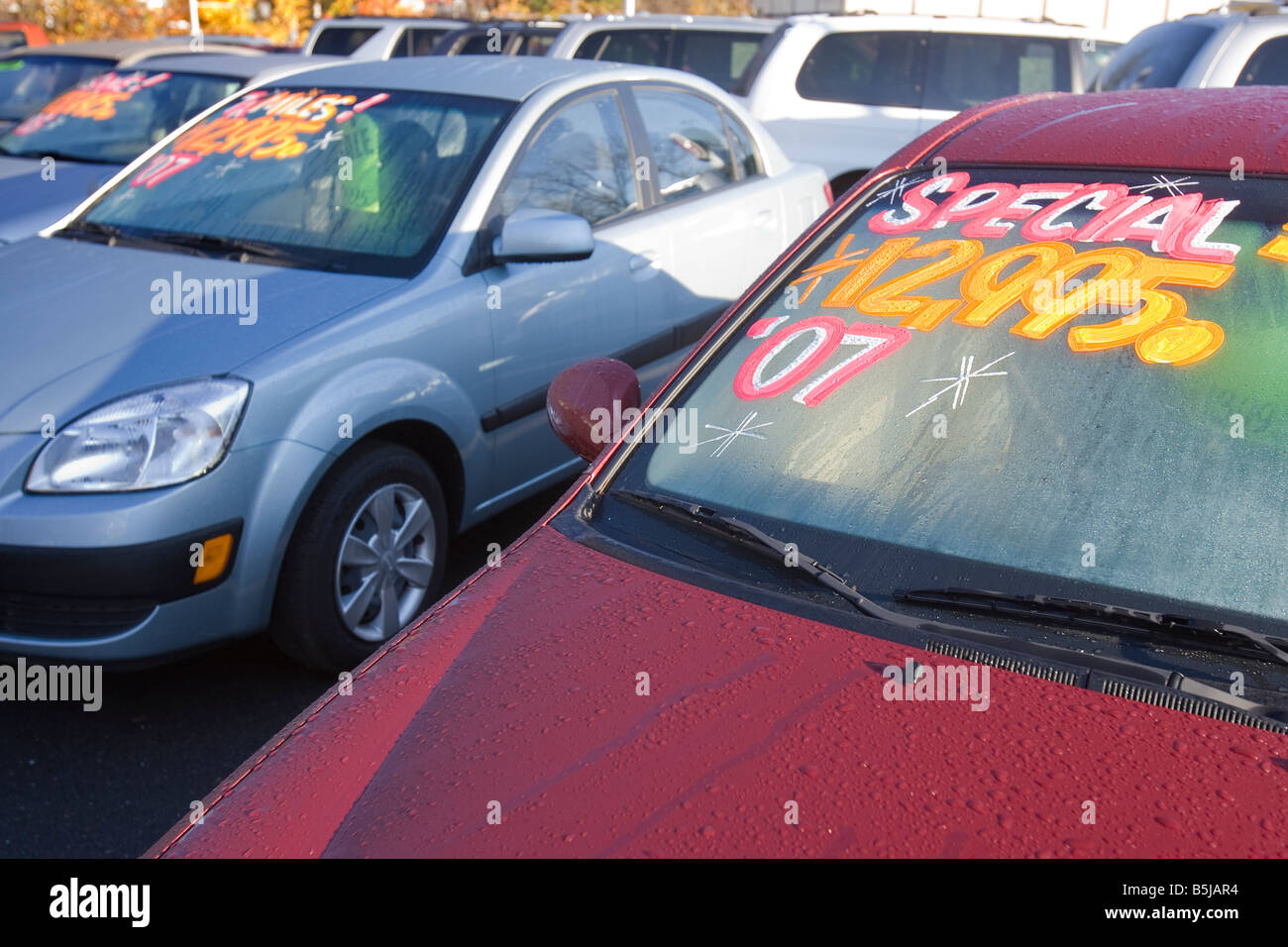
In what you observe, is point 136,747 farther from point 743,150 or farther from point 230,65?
point 230,65

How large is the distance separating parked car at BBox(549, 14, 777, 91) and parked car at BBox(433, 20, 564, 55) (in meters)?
0.76

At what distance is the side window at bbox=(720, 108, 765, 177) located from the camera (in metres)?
5.15

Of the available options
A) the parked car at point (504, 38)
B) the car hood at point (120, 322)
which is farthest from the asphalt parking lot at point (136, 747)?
the parked car at point (504, 38)

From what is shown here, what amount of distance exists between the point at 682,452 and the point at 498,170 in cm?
203

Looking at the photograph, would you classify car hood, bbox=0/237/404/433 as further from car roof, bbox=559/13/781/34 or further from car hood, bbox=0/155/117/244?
car roof, bbox=559/13/781/34

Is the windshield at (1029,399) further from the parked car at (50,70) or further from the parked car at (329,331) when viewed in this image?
the parked car at (50,70)

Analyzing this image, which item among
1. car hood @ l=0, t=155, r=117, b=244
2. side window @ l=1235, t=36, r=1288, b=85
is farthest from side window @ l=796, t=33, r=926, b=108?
car hood @ l=0, t=155, r=117, b=244

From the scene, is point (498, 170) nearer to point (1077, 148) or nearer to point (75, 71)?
Answer: point (1077, 148)

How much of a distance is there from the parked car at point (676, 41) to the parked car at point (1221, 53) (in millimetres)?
3916

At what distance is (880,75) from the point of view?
8703mm
